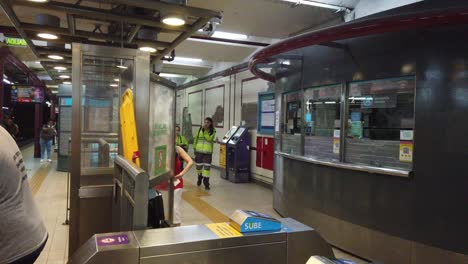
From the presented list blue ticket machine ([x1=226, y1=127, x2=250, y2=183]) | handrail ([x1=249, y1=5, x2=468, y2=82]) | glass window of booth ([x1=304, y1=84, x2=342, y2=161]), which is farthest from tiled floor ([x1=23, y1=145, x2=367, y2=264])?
handrail ([x1=249, y1=5, x2=468, y2=82])

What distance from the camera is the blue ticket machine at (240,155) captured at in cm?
941

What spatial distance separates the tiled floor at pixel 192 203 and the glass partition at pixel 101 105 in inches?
50.8

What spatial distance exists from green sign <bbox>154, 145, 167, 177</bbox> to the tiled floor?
1.44 meters

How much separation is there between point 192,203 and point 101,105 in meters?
3.40

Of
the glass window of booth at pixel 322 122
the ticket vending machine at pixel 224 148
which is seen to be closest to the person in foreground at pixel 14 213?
the glass window of booth at pixel 322 122

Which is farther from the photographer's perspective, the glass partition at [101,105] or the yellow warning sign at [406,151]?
the yellow warning sign at [406,151]

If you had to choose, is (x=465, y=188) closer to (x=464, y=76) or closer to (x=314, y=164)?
(x=464, y=76)

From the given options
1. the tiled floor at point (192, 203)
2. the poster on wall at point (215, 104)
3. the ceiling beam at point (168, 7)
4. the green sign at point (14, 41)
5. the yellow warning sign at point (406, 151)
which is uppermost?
the green sign at point (14, 41)

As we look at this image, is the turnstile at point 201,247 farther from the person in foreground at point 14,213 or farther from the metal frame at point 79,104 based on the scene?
the metal frame at point 79,104

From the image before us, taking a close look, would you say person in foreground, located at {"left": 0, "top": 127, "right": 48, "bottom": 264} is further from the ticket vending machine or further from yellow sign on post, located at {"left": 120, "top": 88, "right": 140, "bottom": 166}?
the ticket vending machine

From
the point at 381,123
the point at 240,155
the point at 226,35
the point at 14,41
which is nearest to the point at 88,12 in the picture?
the point at 381,123

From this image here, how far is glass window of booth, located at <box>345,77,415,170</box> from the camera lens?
4.10m

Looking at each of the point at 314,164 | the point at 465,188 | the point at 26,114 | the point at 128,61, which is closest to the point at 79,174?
the point at 128,61

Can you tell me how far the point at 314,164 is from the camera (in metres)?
5.26
